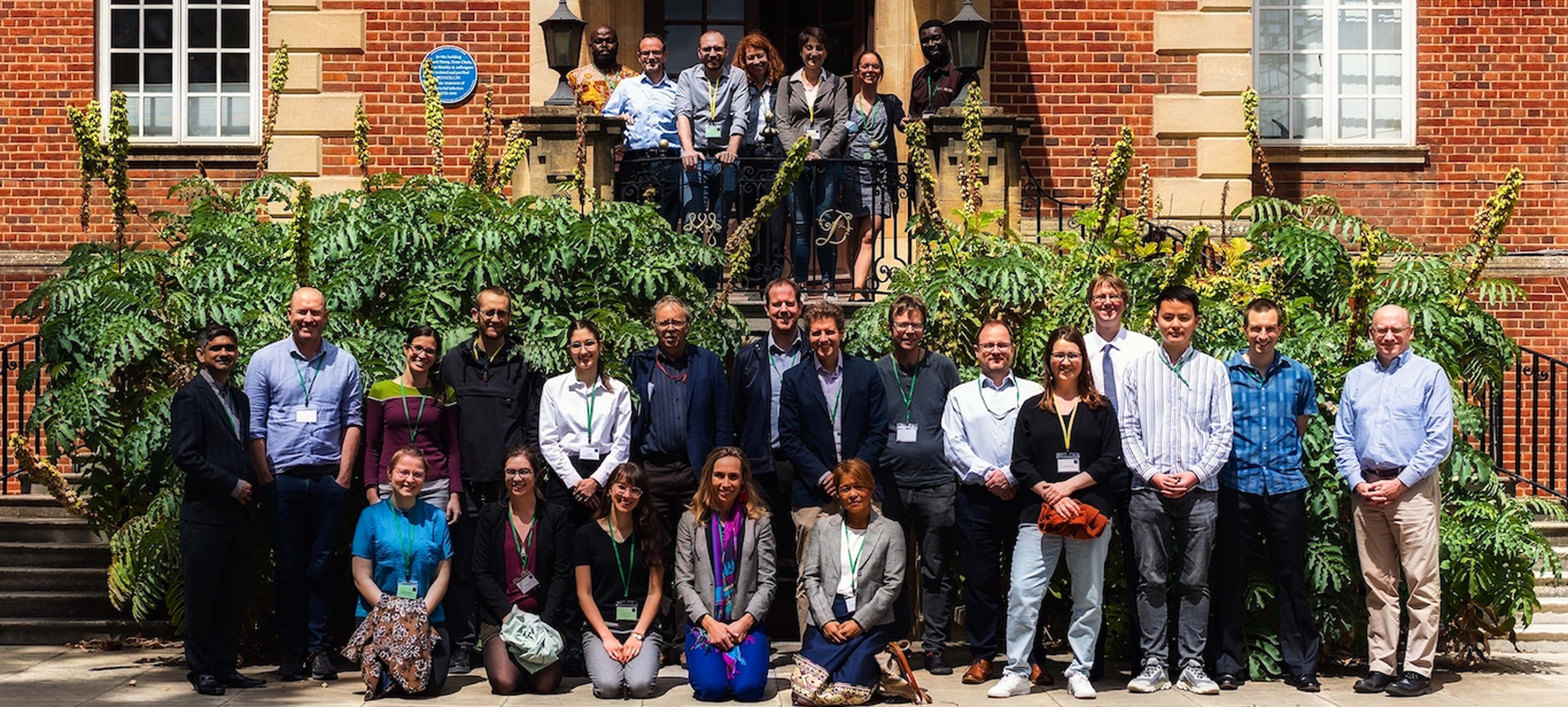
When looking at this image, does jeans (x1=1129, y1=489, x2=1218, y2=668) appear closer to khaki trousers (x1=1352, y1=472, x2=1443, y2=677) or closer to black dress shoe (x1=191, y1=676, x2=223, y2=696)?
khaki trousers (x1=1352, y1=472, x2=1443, y2=677)

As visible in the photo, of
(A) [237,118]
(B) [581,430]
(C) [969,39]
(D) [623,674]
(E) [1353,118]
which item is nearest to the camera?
(D) [623,674]

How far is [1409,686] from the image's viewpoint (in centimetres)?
802

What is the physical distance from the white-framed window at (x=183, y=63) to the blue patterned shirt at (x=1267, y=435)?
9482 mm

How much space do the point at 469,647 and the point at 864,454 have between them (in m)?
2.25

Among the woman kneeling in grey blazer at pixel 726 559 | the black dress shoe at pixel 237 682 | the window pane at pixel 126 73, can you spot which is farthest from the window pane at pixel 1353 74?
the black dress shoe at pixel 237 682

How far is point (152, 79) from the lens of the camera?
14.6 metres

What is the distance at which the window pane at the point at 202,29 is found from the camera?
14.6 m

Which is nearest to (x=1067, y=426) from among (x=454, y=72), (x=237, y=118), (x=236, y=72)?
(x=454, y=72)

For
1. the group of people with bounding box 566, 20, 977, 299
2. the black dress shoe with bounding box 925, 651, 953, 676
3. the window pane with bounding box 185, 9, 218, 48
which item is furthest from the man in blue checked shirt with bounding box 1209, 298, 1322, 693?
the window pane with bounding box 185, 9, 218, 48

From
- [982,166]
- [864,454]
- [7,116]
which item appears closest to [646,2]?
[982,166]

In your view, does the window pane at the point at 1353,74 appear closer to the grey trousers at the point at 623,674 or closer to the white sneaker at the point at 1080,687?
the white sneaker at the point at 1080,687

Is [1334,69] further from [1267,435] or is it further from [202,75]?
[202,75]

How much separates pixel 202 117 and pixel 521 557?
795 centimetres

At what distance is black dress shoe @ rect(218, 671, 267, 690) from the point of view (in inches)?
318
